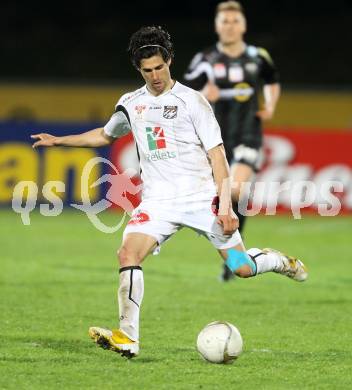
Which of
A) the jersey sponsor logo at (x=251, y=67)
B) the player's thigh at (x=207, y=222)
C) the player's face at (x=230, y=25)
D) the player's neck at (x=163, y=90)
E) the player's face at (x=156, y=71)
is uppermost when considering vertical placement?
the player's face at (x=230, y=25)

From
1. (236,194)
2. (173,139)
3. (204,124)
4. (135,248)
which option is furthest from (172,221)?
(236,194)

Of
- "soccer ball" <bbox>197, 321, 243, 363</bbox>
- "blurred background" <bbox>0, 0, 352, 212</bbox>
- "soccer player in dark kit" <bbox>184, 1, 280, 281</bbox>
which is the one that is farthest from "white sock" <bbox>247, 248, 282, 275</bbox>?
"blurred background" <bbox>0, 0, 352, 212</bbox>

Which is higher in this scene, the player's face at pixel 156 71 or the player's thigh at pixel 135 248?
the player's face at pixel 156 71

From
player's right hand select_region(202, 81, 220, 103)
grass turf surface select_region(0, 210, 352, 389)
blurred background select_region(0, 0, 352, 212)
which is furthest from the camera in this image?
blurred background select_region(0, 0, 352, 212)

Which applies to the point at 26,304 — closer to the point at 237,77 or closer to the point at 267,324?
the point at 267,324

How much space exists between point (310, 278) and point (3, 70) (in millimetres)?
18616

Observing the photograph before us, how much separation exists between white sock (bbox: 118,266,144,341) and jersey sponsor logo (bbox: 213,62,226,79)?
15.3ft

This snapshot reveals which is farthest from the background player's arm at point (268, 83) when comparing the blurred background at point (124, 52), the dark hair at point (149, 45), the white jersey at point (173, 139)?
the blurred background at point (124, 52)

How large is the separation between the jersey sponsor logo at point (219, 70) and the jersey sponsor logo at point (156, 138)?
4.20 metres

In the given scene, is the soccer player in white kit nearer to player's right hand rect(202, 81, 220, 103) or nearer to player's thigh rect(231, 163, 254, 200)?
player's thigh rect(231, 163, 254, 200)

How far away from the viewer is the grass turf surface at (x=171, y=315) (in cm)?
644

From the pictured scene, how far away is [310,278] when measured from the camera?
1183 centimetres

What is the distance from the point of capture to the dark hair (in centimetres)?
690

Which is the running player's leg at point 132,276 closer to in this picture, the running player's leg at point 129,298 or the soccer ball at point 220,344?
the running player's leg at point 129,298
